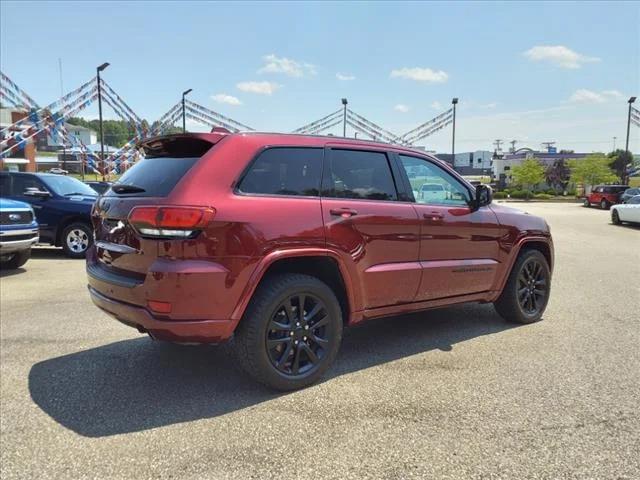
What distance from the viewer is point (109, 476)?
2627 millimetres

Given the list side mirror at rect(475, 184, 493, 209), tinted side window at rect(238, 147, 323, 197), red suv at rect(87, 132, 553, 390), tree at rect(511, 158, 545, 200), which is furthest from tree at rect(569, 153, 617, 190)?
tinted side window at rect(238, 147, 323, 197)

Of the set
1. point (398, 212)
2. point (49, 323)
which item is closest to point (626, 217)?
point (398, 212)

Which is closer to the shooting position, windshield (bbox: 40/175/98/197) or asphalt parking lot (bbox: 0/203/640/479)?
asphalt parking lot (bbox: 0/203/640/479)

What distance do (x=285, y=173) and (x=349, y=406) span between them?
1.70 m

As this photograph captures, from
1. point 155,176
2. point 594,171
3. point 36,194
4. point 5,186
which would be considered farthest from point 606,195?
point 155,176

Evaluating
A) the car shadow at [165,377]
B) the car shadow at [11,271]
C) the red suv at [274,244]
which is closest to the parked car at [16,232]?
the car shadow at [11,271]

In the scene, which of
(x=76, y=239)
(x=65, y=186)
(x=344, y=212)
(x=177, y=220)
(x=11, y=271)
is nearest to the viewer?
(x=177, y=220)

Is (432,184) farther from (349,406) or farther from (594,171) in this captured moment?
(594,171)

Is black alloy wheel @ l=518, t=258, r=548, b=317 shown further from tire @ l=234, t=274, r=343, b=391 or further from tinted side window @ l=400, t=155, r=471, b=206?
tire @ l=234, t=274, r=343, b=391

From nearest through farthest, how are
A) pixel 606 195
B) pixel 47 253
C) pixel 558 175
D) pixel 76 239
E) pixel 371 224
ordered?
pixel 371 224 → pixel 76 239 → pixel 47 253 → pixel 606 195 → pixel 558 175

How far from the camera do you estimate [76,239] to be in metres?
10.6

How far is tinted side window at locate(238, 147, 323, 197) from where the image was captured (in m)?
3.44

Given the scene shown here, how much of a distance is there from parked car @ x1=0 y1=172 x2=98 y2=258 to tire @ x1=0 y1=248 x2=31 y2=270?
136 centimetres

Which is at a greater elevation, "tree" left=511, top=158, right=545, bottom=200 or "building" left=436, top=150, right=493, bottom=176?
"building" left=436, top=150, right=493, bottom=176
